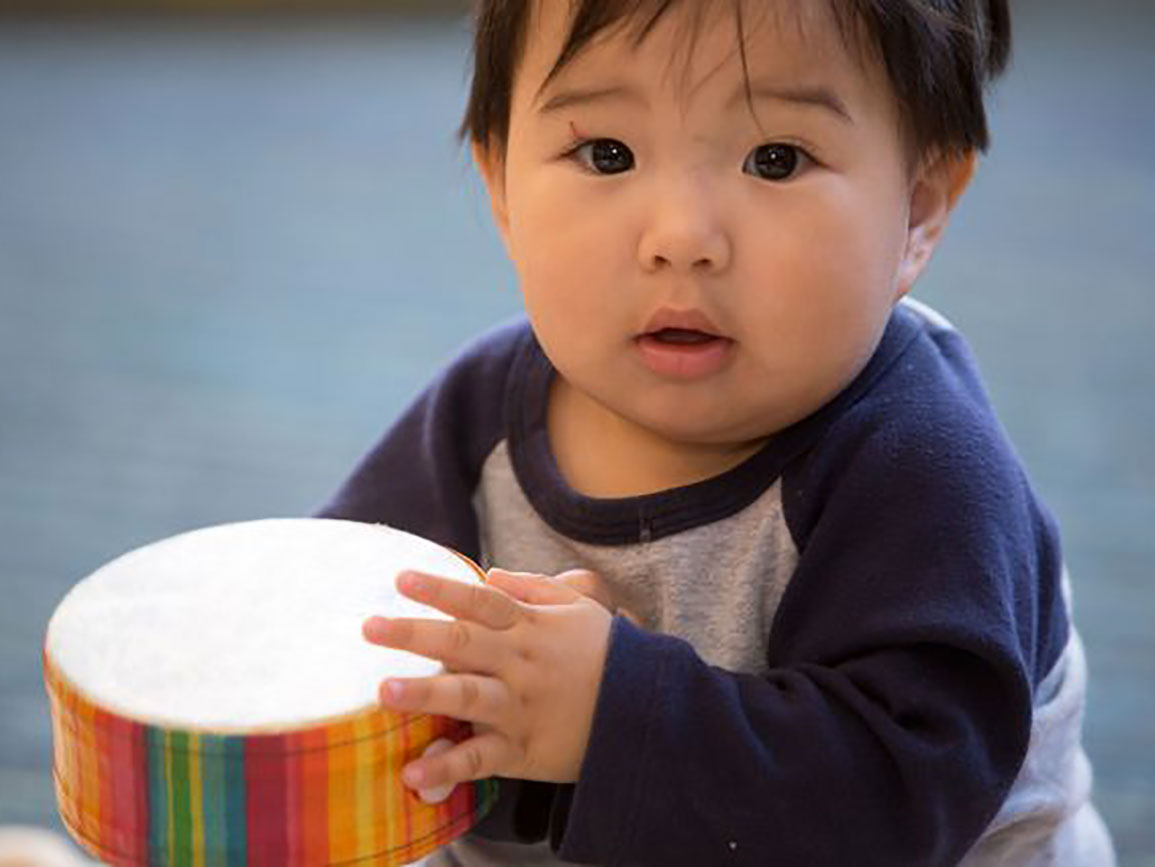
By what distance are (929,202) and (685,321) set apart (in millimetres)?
177

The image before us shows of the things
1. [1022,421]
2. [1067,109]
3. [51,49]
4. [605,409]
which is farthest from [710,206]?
[51,49]

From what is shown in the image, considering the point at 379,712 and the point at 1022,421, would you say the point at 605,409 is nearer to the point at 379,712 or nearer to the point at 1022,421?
the point at 379,712

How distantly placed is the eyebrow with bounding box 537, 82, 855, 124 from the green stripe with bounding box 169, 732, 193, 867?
14.9 inches

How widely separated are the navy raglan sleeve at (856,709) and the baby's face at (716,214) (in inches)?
3.2

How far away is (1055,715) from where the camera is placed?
43.3 inches

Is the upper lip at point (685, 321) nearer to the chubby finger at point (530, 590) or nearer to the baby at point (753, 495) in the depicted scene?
the baby at point (753, 495)

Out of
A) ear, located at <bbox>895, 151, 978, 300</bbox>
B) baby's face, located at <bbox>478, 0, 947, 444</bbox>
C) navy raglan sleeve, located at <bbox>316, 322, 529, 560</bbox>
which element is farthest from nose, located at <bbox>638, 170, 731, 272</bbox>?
navy raglan sleeve, located at <bbox>316, 322, 529, 560</bbox>

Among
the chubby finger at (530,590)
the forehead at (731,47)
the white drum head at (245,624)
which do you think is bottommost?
the white drum head at (245,624)

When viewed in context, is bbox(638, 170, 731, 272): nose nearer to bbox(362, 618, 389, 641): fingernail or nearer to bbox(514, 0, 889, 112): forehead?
bbox(514, 0, 889, 112): forehead

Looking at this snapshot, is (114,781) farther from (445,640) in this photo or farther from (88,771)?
(445,640)

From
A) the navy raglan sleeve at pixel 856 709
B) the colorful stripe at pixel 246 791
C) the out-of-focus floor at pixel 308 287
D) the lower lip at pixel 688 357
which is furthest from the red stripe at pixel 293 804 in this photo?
the out-of-focus floor at pixel 308 287

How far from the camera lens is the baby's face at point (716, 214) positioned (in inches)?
37.4

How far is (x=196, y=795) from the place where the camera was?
0.82 metres

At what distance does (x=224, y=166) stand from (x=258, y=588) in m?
Result: 2.65
